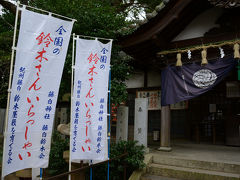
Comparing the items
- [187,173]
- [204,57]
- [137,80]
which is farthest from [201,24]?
[187,173]

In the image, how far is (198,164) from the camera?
568 centimetres

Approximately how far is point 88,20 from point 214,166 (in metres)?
6.46

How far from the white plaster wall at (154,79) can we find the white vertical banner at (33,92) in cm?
665

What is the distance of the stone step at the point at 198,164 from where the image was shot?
17.4 ft

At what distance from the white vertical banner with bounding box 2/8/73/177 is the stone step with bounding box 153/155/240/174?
396 cm

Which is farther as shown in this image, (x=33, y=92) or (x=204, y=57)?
(x=204, y=57)

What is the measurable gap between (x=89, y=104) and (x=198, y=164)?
12.6ft

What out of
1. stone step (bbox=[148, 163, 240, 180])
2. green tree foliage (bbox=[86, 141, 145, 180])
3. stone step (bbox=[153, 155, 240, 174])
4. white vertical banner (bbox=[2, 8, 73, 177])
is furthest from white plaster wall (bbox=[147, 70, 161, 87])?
white vertical banner (bbox=[2, 8, 73, 177])

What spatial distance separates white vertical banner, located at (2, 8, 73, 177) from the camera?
323 centimetres

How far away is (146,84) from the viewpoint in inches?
397

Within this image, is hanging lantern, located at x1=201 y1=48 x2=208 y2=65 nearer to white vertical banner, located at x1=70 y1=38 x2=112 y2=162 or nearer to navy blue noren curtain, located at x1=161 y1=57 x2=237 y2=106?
navy blue noren curtain, located at x1=161 y1=57 x2=237 y2=106

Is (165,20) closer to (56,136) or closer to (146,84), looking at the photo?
(146,84)

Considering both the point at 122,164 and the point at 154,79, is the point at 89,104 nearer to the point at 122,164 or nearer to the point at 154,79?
the point at 122,164

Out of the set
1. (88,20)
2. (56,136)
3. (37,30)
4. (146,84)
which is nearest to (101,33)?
(88,20)
